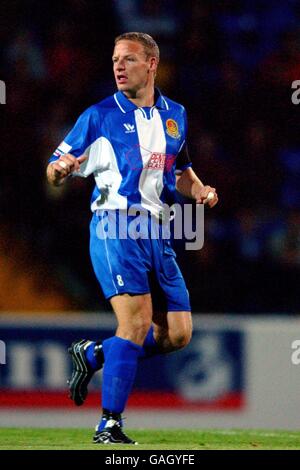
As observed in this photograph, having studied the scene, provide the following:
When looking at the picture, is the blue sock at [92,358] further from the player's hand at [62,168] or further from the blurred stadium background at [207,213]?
the blurred stadium background at [207,213]

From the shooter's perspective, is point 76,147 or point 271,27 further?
point 271,27

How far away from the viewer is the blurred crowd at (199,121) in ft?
33.6

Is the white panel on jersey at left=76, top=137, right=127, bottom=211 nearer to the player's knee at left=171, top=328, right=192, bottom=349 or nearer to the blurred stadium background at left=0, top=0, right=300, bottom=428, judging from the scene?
the player's knee at left=171, top=328, right=192, bottom=349

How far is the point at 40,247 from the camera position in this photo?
10219 millimetres

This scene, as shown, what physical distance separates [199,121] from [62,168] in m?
5.00

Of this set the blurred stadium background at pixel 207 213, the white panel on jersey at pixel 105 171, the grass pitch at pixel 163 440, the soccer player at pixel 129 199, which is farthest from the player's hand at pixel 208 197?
the blurred stadium background at pixel 207 213

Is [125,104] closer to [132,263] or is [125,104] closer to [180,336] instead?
[132,263]

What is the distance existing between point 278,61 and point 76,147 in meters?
5.30

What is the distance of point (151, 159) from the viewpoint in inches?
247

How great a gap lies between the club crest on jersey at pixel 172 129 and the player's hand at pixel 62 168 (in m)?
0.69

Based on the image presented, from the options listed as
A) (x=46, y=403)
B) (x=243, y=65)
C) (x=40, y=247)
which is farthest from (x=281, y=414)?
(x=243, y=65)

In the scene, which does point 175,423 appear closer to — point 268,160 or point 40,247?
point 40,247

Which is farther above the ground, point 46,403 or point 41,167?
point 41,167
